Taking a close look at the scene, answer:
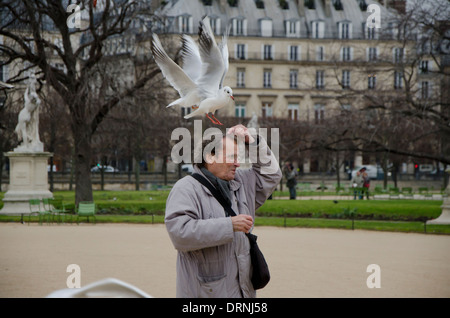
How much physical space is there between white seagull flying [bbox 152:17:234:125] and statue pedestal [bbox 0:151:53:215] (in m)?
16.2

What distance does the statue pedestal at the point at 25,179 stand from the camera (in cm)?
2138

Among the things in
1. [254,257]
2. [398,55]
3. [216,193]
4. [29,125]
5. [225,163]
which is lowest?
[254,257]

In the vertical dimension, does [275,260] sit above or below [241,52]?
below

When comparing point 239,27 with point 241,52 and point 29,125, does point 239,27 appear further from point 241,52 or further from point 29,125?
point 29,125

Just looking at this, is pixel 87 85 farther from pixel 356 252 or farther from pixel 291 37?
pixel 291 37

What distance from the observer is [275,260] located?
37.3 feet

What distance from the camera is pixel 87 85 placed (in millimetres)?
20000

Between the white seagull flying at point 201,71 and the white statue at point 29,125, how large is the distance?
53.7ft

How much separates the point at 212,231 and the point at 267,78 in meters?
68.3

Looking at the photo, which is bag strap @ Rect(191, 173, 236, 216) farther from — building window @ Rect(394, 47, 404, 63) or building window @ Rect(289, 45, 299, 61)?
building window @ Rect(289, 45, 299, 61)

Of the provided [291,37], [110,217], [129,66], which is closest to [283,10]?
[291,37]

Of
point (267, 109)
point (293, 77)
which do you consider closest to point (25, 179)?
point (267, 109)

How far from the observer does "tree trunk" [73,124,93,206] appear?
21344 millimetres

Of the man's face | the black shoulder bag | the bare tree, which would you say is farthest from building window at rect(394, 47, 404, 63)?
the black shoulder bag
